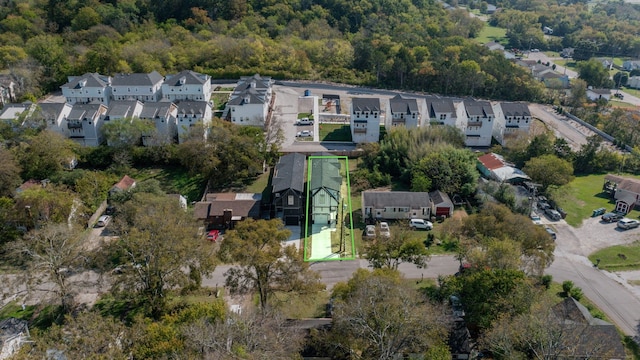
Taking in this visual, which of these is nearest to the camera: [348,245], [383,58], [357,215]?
[348,245]

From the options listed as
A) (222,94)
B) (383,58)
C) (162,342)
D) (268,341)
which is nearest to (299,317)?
(268,341)

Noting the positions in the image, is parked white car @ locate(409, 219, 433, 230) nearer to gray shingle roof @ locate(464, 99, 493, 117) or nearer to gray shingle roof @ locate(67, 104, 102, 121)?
gray shingle roof @ locate(464, 99, 493, 117)

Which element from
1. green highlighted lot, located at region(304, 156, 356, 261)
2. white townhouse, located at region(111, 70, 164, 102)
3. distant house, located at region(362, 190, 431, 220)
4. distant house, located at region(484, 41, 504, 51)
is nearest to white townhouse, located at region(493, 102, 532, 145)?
distant house, located at region(362, 190, 431, 220)

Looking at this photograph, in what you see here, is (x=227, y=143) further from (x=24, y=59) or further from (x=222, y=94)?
(x=24, y=59)

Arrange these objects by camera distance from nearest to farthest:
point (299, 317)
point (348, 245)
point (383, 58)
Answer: point (299, 317) → point (348, 245) → point (383, 58)

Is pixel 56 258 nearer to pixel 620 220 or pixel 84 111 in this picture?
pixel 84 111

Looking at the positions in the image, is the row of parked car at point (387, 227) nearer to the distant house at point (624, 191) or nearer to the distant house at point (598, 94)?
the distant house at point (624, 191)

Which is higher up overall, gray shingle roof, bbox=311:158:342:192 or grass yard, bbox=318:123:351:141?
gray shingle roof, bbox=311:158:342:192
